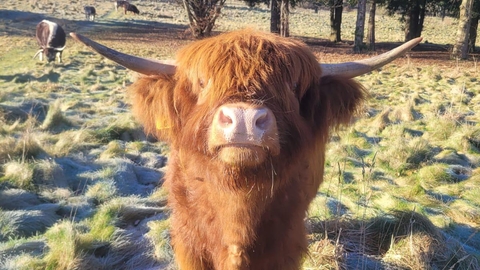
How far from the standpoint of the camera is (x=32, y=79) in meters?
11.5

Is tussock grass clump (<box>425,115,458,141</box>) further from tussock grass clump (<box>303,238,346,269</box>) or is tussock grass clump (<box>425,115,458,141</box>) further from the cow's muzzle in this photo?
the cow's muzzle

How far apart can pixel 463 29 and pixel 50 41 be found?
56.2 feet

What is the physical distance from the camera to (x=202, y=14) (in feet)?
31.1

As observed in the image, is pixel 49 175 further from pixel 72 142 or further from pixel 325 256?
pixel 325 256

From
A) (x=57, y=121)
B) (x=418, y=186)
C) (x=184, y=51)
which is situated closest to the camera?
(x=184, y=51)

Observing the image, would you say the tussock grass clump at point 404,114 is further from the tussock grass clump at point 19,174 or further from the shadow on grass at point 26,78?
the shadow on grass at point 26,78

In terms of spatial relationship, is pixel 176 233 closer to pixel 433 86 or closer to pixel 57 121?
pixel 57 121

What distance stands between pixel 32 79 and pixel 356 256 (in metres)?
11.1

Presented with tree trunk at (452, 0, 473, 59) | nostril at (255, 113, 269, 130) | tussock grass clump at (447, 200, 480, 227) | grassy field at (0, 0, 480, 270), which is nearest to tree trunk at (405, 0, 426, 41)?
tree trunk at (452, 0, 473, 59)

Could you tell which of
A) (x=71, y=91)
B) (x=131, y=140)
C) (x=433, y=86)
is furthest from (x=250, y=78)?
(x=433, y=86)

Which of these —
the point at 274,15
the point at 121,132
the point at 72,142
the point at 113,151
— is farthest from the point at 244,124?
the point at 274,15

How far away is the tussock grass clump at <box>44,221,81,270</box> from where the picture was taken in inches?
→ 117

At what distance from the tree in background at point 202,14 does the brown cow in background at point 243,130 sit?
6.81 meters

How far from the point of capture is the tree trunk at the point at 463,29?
1535 centimetres
